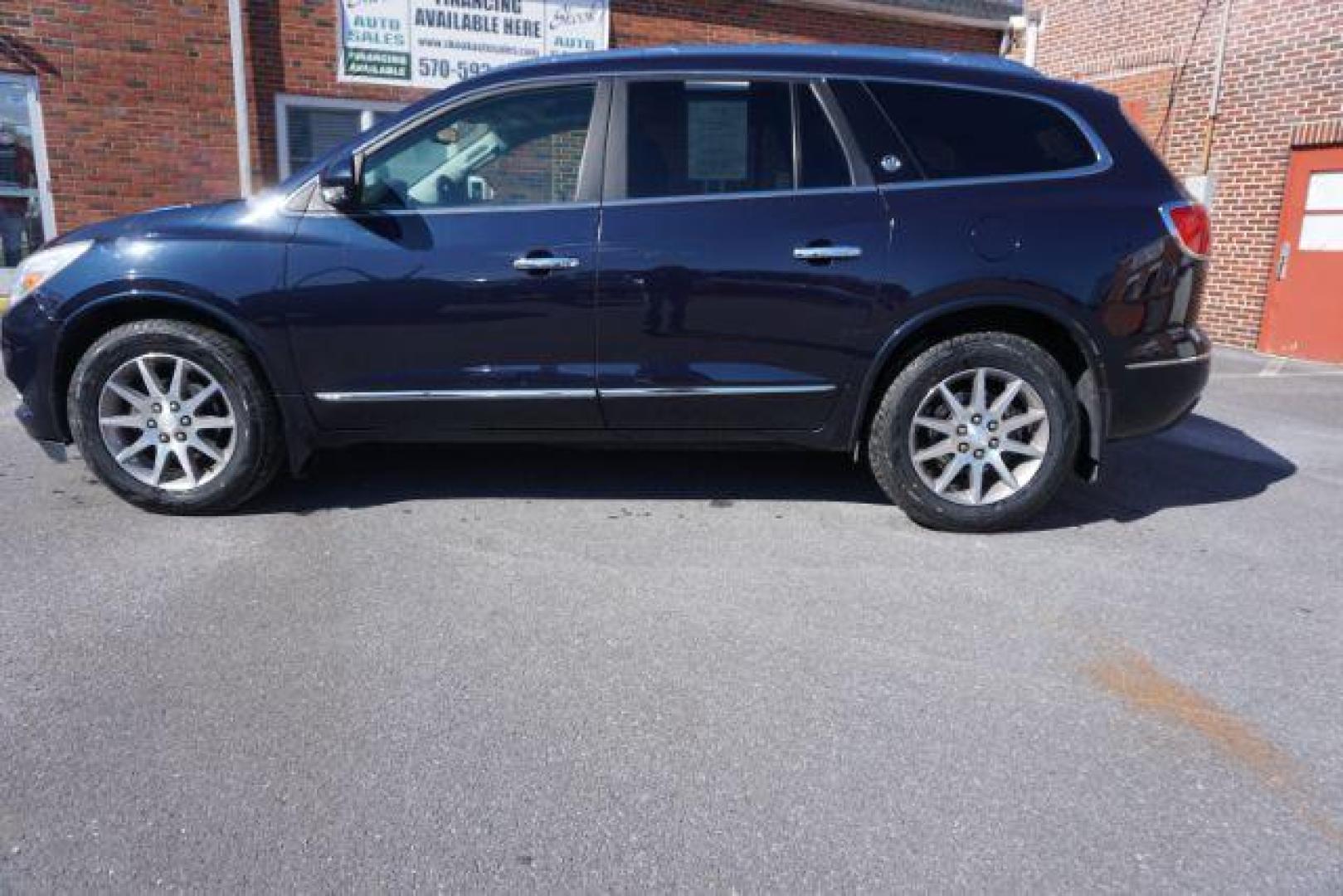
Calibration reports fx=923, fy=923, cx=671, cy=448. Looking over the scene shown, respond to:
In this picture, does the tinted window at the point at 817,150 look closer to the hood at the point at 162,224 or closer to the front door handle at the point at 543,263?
the front door handle at the point at 543,263

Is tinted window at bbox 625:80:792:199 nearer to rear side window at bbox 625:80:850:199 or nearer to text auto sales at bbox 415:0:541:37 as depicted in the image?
rear side window at bbox 625:80:850:199

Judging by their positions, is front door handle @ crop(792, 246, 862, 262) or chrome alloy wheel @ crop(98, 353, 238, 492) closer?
front door handle @ crop(792, 246, 862, 262)

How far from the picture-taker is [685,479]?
15.3 feet

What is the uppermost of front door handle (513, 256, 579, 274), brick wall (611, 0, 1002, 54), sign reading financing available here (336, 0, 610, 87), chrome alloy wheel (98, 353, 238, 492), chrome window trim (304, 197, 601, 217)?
brick wall (611, 0, 1002, 54)

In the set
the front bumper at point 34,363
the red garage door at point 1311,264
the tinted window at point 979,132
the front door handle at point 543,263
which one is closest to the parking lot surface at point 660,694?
the front bumper at point 34,363

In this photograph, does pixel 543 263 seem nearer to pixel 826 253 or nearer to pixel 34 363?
pixel 826 253

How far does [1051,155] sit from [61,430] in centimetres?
437

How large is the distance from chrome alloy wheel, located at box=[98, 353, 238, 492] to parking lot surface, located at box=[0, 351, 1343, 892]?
9.6 inches

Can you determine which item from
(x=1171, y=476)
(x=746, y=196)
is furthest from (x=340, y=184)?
(x=1171, y=476)

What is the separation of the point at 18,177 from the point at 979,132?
1019cm

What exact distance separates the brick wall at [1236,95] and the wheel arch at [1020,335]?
7.53 m

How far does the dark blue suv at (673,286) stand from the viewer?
376 cm

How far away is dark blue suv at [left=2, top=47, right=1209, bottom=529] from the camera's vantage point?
3.76 m

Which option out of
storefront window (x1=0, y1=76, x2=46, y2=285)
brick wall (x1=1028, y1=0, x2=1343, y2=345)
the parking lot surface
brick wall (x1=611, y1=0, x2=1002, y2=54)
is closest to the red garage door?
brick wall (x1=1028, y1=0, x2=1343, y2=345)
